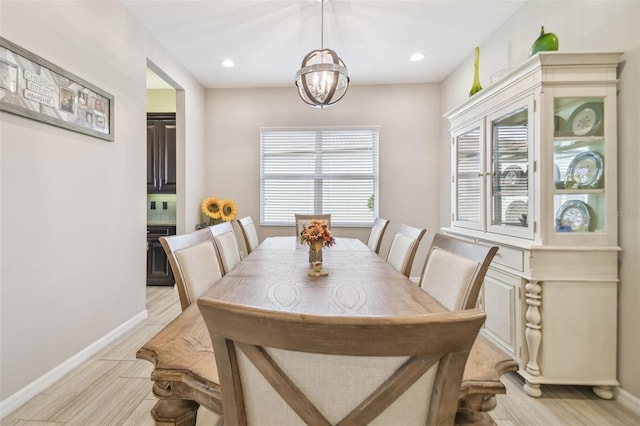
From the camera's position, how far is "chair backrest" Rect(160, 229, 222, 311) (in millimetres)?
1366

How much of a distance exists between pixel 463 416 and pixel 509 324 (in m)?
1.55

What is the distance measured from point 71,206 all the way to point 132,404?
1.36m

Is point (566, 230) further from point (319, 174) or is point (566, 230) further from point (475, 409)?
point (319, 174)

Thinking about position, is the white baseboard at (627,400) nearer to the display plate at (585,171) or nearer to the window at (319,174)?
the display plate at (585,171)

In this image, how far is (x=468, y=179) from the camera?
2.74m

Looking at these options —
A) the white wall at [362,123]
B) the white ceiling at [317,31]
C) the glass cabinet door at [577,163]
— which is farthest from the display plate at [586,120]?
the white wall at [362,123]

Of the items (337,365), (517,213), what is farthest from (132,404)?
(517,213)

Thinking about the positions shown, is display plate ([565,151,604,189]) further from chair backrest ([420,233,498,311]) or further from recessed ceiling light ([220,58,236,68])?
recessed ceiling light ([220,58,236,68])

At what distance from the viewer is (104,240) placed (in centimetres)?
237

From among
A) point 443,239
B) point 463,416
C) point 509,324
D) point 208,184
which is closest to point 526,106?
point 443,239

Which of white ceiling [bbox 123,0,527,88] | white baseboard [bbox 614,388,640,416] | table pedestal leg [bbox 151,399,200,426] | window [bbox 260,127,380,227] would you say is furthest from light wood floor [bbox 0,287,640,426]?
white ceiling [bbox 123,0,527,88]

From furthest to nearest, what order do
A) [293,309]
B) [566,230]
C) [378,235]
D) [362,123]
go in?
[362,123] → [378,235] → [566,230] → [293,309]

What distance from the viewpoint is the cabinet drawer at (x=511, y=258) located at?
6.22 ft

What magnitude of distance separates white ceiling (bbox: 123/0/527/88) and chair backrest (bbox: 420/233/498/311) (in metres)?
2.24
